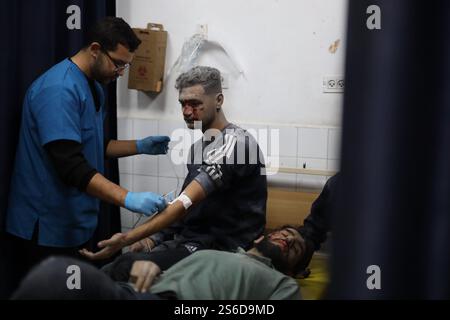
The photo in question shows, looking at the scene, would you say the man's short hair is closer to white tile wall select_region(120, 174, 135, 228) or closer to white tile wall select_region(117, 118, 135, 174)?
white tile wall select_region(117, 118, 135, 174)

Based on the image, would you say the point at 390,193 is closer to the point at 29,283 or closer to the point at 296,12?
the point at 29,283

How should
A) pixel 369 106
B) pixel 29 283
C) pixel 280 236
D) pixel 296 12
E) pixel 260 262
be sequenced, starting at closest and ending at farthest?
pixel 369 106 < pixel 29 283 < pixel 260 262 < pixel 280 236 < pixel 296 12

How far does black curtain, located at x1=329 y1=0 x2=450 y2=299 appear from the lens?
870 millimetres

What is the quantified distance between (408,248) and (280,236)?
861mm

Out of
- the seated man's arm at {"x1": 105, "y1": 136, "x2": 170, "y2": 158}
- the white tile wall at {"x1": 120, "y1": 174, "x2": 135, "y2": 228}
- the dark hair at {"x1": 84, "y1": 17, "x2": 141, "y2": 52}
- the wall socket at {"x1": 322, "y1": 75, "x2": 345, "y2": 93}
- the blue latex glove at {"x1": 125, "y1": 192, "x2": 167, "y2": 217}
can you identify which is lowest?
the white tile wall at {"x1": 120, "y1": 174, "x2": 135, "y2": 228}

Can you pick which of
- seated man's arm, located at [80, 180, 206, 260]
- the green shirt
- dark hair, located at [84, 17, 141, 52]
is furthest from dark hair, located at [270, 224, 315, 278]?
dark hair, located at [84, 17, 141, 52]

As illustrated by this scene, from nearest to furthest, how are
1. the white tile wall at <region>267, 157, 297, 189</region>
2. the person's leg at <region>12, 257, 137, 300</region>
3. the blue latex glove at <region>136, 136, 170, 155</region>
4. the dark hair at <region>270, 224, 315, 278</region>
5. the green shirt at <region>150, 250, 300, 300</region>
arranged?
the person's leg at <region>12, 257, 137, 300</region> < the green shirt at <region>150, 250, 300, 300</region> < the dark hair at <region>270, 224, 315, 278</region> < the blue latex glove at <region>136, 136, 170, 155</region> < the white tile wall at <region>267, 157, 297, 189</region>

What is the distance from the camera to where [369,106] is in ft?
2.89

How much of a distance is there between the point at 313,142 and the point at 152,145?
28.8 inches

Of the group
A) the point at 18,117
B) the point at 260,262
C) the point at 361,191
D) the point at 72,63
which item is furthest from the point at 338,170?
the point at 18,117

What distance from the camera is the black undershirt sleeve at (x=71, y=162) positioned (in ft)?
5.33

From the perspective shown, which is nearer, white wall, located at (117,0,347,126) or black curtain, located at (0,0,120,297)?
black curtain, located at (0,0,120,297)

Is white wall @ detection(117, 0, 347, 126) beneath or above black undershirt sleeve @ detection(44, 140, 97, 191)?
above

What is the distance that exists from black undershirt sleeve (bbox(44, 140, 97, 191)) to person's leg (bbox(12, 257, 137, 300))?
47cm
